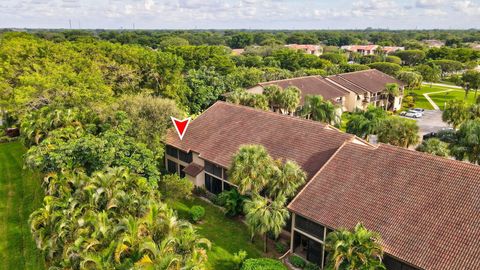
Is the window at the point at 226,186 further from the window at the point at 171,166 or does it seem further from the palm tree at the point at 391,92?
the palm tree at the point at 391,92

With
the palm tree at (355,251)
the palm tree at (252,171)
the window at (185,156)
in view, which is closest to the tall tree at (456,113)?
the palm tree at (252,171)

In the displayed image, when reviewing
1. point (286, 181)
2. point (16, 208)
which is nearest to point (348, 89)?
point (286, 181)

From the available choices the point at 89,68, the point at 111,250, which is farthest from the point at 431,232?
the point at 89,68

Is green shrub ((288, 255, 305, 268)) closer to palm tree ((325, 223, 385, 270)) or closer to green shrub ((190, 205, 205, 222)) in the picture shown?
palm tree ((325, 223, 385, 270))

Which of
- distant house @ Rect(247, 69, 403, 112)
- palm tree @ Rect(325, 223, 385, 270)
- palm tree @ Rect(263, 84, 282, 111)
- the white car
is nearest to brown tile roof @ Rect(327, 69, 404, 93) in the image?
distant house @ Rect(247, 69, 403, 112)

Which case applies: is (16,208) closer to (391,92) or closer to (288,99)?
(288,99)
